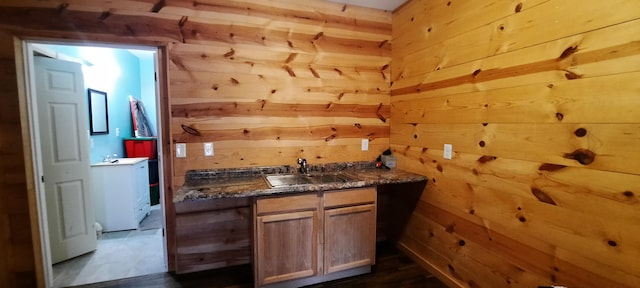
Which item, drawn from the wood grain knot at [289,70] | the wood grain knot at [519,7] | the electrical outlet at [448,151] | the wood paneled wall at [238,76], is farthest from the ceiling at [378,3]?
the electrical outlet at [448,151]

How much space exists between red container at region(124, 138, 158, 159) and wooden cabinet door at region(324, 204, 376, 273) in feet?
11.7

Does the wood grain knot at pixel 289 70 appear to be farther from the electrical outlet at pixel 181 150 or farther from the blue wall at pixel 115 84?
the blue wall at pixel 115 84

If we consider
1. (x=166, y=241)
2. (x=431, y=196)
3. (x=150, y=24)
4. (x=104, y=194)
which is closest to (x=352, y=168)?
(x=431, y=196)

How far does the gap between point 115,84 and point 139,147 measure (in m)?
1.03

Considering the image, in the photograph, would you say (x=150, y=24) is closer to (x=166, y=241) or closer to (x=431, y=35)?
(x=166, y=241)

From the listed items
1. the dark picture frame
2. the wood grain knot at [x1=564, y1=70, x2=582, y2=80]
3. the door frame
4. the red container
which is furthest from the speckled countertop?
the red container

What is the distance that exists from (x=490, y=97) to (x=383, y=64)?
4.15ft

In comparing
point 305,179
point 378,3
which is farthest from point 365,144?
point 378,3

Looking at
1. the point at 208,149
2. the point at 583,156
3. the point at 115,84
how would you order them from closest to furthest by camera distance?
the point at 583,156 < the point at 208,149 < the point at 115,84

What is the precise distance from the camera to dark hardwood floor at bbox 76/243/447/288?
2.19 metres

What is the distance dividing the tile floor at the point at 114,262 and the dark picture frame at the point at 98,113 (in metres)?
1.39

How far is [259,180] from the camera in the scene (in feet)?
7.33

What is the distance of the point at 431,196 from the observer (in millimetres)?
2377

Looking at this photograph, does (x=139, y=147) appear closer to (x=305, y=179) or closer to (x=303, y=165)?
(x=303, y=165)
